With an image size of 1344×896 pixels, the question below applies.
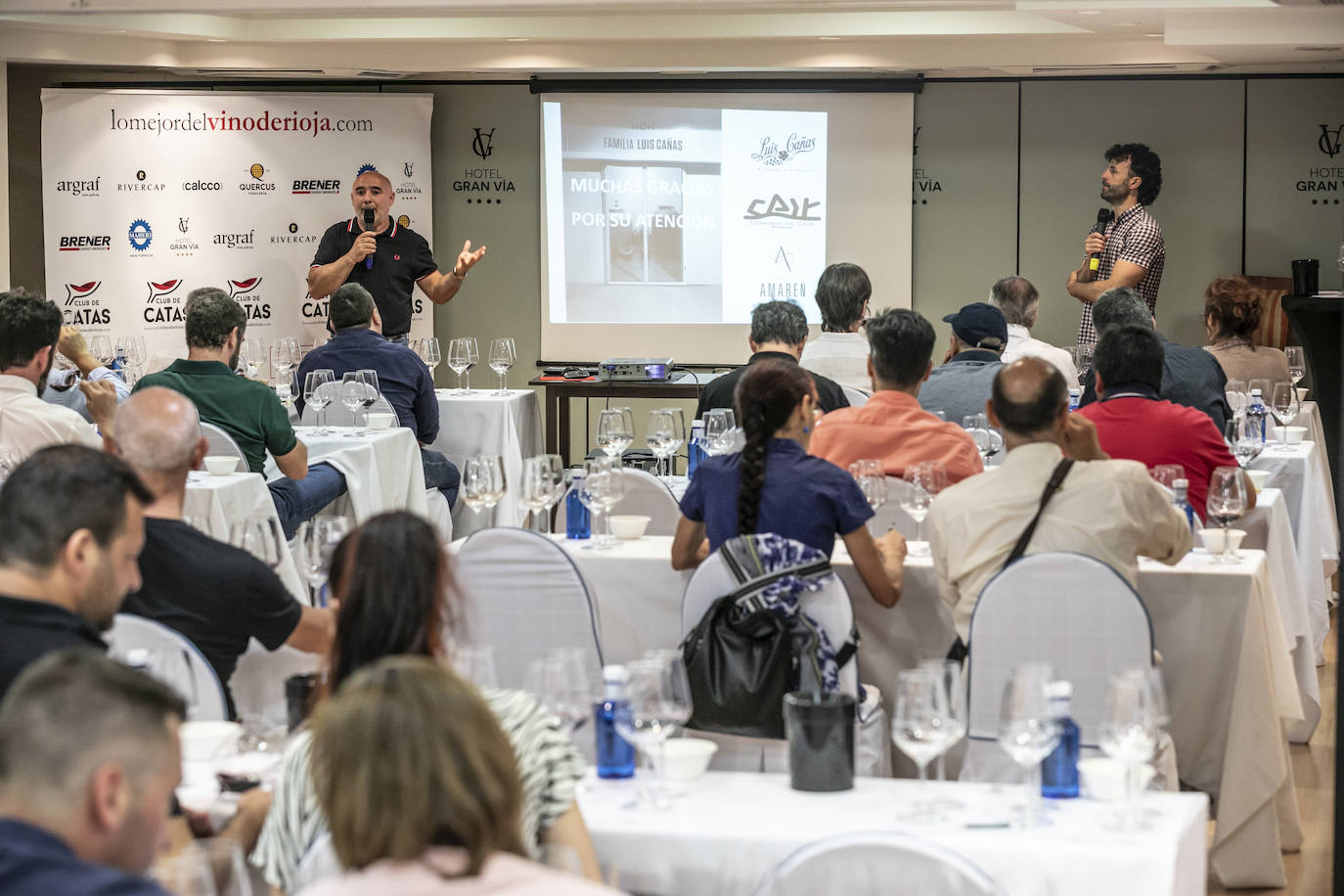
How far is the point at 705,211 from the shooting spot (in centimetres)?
950

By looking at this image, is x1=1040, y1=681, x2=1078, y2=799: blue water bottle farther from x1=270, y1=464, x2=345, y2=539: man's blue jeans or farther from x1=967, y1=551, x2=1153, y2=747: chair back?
x1=270, y1=464, x2=345, y2=539: man's blue jeans

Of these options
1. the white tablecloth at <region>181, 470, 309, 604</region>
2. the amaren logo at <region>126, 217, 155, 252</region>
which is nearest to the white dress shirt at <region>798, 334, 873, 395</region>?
the white tablecloth at <region>181, 470, 309, 604</region>

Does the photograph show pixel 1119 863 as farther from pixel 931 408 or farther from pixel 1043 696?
pixel 931 408

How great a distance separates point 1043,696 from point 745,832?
18.2 inches

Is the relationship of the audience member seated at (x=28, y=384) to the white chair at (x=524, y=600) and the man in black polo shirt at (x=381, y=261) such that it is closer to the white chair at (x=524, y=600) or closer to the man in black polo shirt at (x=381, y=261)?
the white chair at (x=524, y=600)

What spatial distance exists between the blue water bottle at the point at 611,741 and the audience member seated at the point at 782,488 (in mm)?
1010

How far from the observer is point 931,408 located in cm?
554

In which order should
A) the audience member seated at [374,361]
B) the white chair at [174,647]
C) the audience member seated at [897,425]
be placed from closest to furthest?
the white chair at [174,647] → the audience member seated at [897,425] → the audience member seated at [374,361]

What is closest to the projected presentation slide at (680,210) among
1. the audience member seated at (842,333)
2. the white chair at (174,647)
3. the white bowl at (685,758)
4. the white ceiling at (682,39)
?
the white ceiling at (682,39)

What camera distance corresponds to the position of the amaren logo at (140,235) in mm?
9430

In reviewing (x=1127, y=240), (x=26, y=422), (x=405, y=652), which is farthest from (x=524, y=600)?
(x=1127, y=240)

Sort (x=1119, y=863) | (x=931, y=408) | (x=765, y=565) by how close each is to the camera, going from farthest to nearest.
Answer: (x=931, y=408) < (x=765, y=565) < (x=1119, y=863)

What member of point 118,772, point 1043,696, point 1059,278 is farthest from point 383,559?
point 1059,278

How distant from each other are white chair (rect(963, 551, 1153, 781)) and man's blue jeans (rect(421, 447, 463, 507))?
4269 millimetres
